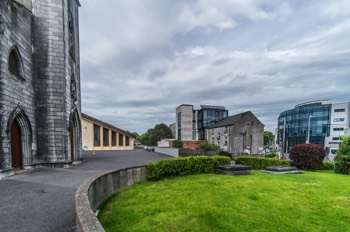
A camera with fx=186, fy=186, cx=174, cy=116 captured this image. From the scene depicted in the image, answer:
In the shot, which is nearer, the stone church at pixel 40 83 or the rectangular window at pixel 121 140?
the stone church at pixel 40 83

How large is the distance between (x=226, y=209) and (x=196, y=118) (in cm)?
5265

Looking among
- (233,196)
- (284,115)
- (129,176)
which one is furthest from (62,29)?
(284,115)

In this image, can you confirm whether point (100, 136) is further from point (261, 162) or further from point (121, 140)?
point (261, 162)

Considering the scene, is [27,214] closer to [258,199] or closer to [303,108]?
[258,199]

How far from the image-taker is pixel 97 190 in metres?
6.01

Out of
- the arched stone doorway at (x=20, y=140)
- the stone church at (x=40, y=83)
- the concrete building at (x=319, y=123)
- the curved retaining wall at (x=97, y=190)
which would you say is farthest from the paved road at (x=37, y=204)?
the concrete building at (x=319, y=123)

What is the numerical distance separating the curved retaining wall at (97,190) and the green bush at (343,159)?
18.0 meters

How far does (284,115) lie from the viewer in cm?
7125

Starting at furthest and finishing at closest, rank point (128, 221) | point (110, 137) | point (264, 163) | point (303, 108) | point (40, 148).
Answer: point (303, 108)
point (110, 137)
point (264, 163)
point (40, 148)
point (128, 221)

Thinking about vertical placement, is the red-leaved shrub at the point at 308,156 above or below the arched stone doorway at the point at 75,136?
below

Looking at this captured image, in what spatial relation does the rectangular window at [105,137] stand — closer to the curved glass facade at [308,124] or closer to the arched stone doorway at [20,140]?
the arched stone doorway at [20,140]

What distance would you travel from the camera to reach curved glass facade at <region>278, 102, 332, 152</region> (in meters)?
56.8

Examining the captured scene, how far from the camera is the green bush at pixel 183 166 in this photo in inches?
412

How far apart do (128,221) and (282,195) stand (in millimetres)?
6150
